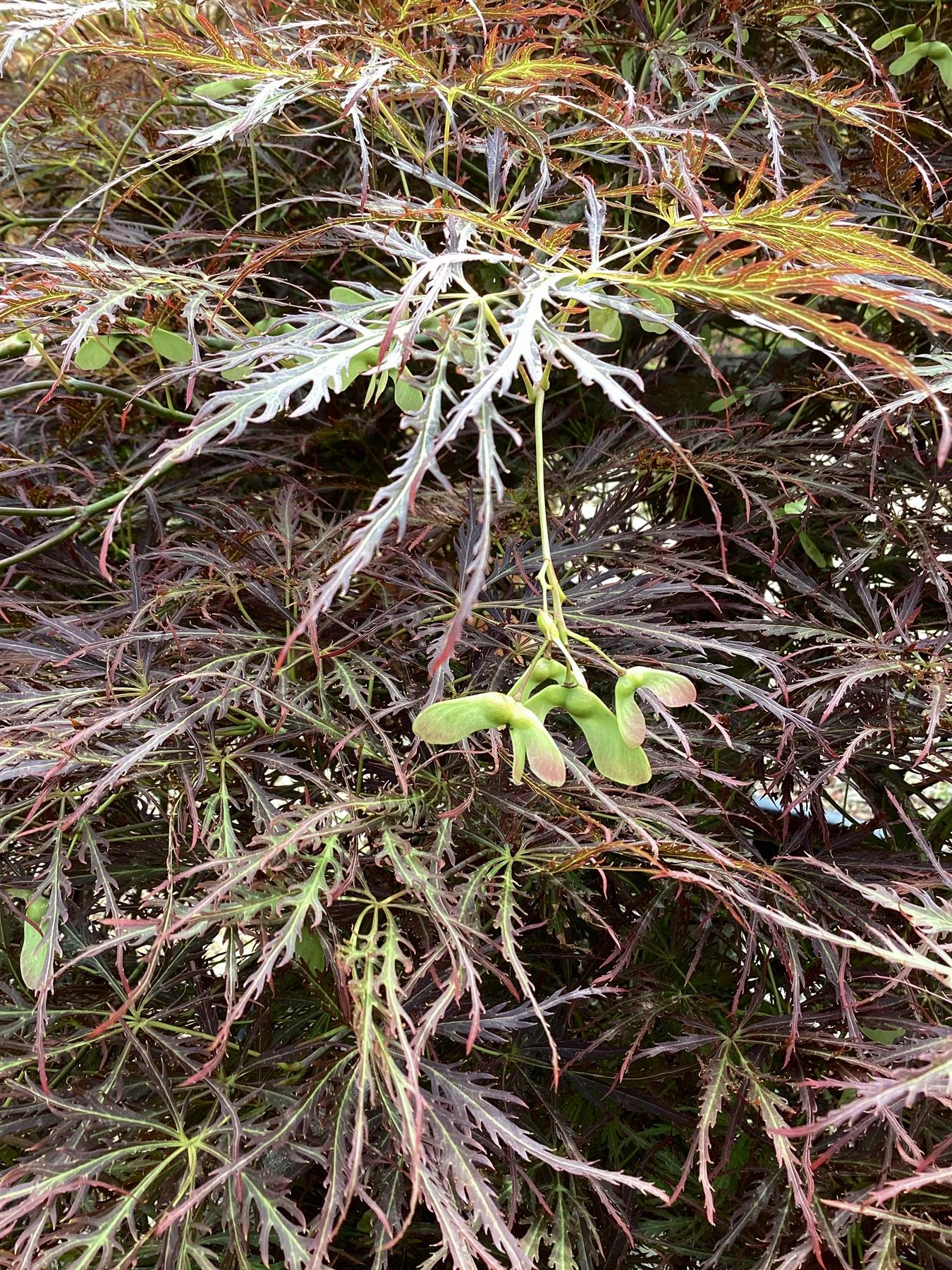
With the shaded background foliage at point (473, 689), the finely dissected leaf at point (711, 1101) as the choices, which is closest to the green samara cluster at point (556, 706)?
the shaded background foliage at point (473, 689)

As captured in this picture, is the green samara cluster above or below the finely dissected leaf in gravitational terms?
above

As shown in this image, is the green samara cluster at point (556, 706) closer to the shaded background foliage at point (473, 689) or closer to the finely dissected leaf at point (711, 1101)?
the shaded background foliage at point (473, 689)

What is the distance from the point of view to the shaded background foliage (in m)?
0.53

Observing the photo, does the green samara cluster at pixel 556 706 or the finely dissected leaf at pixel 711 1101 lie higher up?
the green samara cluster at pixel 556 706

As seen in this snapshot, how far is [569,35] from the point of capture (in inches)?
31.5

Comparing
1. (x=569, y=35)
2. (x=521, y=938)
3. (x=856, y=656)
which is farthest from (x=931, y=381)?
(x=521, y=938)

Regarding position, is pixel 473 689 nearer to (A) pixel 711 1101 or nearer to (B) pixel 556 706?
(B) pixel 556 706

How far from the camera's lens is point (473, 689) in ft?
2.28

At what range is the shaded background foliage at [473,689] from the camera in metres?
0.53

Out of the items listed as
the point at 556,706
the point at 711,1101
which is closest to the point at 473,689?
the point at 556,706

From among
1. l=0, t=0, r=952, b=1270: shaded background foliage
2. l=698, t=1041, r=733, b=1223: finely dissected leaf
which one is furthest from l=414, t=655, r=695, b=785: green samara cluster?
l=698, t=1041, r=733, b=1223: finely dissected leaf

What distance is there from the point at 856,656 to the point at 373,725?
0.39 metres

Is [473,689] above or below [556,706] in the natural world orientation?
below

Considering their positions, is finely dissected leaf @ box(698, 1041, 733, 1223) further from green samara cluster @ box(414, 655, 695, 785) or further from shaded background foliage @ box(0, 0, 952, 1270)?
green samara cluster @ box(414, 655, 695, 785)
